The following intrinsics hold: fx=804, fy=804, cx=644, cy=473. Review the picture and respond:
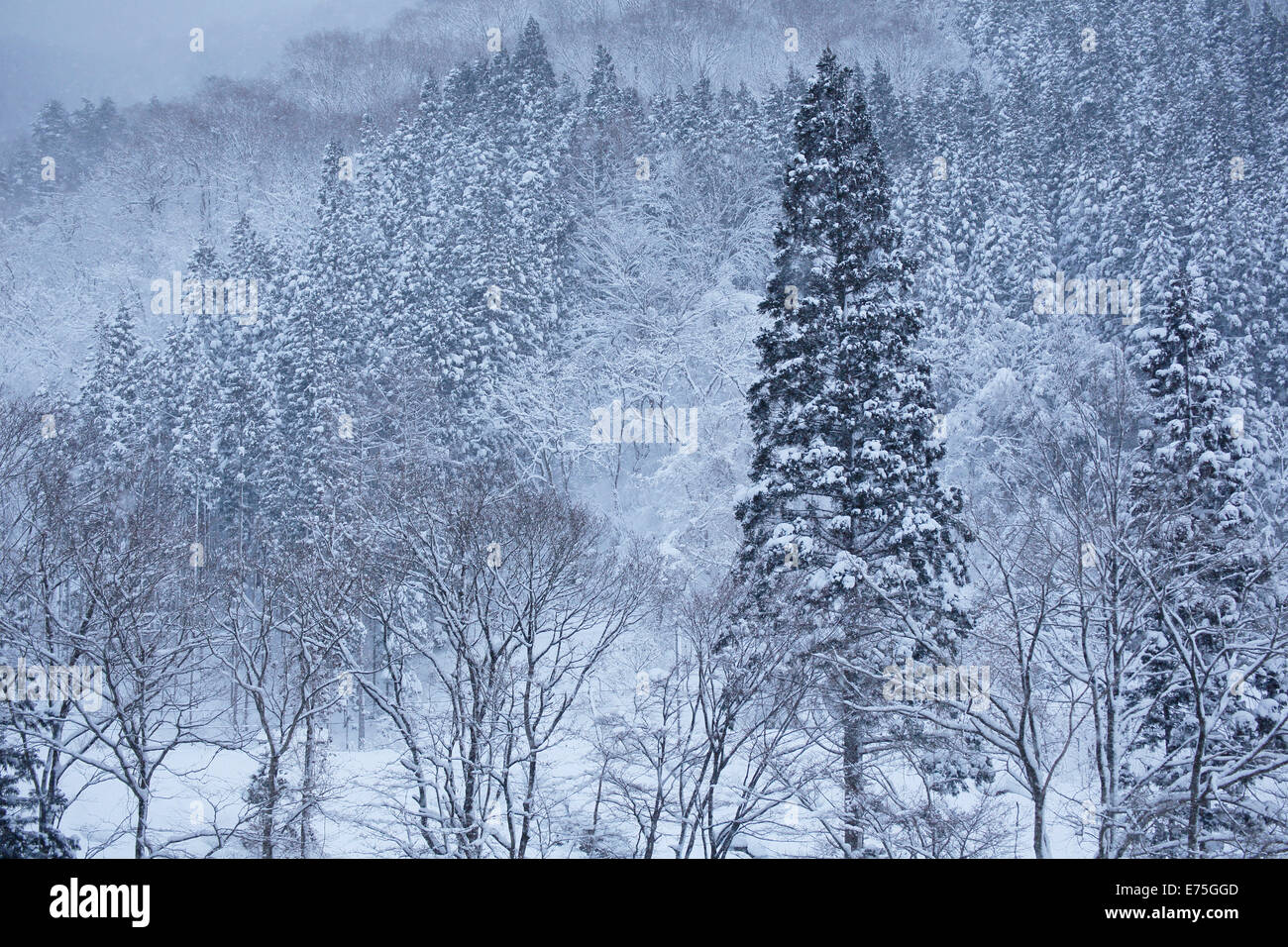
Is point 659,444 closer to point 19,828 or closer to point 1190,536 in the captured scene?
point 1190,536

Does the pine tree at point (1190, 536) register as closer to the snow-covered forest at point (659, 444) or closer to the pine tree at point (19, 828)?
the snow-covered forest at point (659, 444)

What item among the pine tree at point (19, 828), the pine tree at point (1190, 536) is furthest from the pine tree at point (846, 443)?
the pine tree at point (19, 828)

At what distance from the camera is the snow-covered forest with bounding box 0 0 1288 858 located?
13.3 metres

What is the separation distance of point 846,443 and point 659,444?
19924mm

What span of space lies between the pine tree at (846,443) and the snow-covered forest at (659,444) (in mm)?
94

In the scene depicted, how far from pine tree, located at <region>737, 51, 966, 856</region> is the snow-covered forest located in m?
0.09

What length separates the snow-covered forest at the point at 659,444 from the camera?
13297mm

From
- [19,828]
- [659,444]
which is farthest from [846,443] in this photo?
[659,444]

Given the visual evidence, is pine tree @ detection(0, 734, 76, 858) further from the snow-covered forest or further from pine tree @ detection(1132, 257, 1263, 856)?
pine tree @ detection(1132, 257, 1263, 856)

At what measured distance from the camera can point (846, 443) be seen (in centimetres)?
1528

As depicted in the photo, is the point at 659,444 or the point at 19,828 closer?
the point at 19,828
